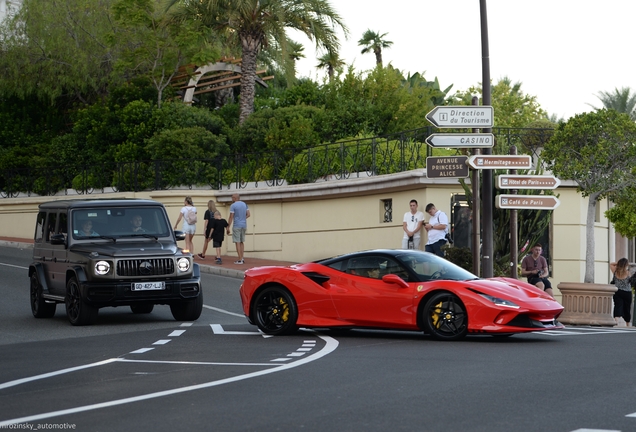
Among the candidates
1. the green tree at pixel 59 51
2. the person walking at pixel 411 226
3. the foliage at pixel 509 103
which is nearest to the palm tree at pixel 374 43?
the foliage at pixel 509 103

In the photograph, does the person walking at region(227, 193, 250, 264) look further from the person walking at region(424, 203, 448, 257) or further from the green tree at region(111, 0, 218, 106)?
the green tree at region(111, 0, 218, 106)

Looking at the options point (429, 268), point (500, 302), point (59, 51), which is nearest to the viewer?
point (500, 302)

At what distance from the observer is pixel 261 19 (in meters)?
33.2

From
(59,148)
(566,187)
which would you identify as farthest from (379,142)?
(59,148)

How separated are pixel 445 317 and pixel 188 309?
16.4ft

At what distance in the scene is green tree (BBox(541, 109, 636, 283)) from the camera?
20719mm

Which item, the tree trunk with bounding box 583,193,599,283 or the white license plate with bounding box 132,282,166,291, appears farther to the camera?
the tree trunk with bounding box 583,193,599,283

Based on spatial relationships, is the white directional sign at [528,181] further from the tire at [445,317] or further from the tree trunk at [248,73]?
the tree trunk at [248,73]

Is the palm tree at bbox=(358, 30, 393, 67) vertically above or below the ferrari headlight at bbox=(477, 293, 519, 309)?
above

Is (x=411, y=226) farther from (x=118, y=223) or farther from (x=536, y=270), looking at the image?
(x=118, y=223)

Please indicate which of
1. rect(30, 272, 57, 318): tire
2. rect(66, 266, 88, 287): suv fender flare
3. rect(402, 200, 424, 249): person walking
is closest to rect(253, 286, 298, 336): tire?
rect(66, 266, 88, 287): suv fender flare

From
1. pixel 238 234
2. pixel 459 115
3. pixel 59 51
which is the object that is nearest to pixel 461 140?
pixel 459 115

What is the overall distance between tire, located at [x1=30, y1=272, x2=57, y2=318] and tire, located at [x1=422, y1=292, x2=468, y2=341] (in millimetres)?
7094

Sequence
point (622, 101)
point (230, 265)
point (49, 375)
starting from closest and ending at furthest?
1. point (49, 375)
2. point (230, 265)
3. point (622, 101)
